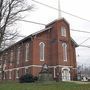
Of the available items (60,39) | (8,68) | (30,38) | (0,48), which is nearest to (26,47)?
(30,38)

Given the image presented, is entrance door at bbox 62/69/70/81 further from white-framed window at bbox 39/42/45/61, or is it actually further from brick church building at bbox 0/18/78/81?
white-framed window at bbox 39/42/45/61

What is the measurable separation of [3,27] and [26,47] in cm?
2074

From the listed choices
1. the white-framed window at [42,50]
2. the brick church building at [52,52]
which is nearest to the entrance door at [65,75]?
the brick church building at [52,52]

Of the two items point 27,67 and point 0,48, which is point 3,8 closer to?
point 0,48

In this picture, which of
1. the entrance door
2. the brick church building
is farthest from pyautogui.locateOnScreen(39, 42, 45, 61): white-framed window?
the entrance door

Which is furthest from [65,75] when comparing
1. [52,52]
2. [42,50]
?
[42,50]

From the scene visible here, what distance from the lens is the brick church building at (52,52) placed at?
45438mm

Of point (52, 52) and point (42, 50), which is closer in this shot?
point (42, 50)

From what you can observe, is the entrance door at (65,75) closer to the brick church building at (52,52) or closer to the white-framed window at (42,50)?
the brick church building at (52,52)

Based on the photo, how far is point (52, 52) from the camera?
47.2 m

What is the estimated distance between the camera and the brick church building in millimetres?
45438

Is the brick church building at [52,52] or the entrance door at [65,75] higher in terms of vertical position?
the brick church building at [52,52]

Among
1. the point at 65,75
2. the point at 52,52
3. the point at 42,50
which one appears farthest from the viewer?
the point at 52,52

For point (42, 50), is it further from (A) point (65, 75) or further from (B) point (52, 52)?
(A) point (65, 75)
